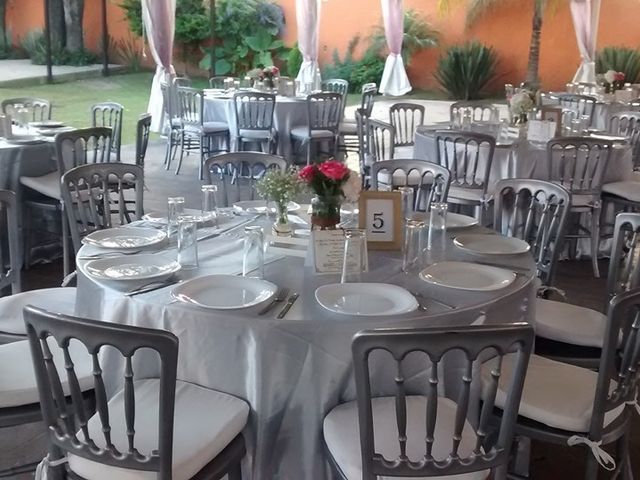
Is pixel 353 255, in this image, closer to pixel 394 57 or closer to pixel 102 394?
pixel 102 394

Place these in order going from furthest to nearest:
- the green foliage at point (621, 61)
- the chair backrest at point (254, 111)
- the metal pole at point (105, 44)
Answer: the metal pole at point (105, 44)
the green foliage at point (621, 61)
the chair backrest at point (254, 111)

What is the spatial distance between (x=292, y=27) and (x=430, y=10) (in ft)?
10.0

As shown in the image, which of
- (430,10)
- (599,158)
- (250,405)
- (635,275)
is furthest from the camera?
(430,10)

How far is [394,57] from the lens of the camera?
Result: 35.8 feet

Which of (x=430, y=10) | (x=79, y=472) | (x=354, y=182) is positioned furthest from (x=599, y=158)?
(x=430, y=10)

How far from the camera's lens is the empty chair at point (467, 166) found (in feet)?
15.2

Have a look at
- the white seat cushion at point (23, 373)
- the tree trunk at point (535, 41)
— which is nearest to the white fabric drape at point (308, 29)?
the tree trunk at point (535, 41)

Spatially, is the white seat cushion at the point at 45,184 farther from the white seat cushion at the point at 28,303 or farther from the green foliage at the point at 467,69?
the green foliage at the point at 467,69

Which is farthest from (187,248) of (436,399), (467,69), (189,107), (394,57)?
(467,69)

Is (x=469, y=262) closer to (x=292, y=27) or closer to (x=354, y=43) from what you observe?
(x=354, y=43)

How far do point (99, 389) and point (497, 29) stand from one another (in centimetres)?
1262

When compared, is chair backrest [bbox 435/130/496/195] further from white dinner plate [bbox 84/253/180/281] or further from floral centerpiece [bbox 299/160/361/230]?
white dinner plate [bbox 84/253/180/281]

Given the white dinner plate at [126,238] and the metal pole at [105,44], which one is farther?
the metal pole at [105,44]

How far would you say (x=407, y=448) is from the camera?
5.91 feet
